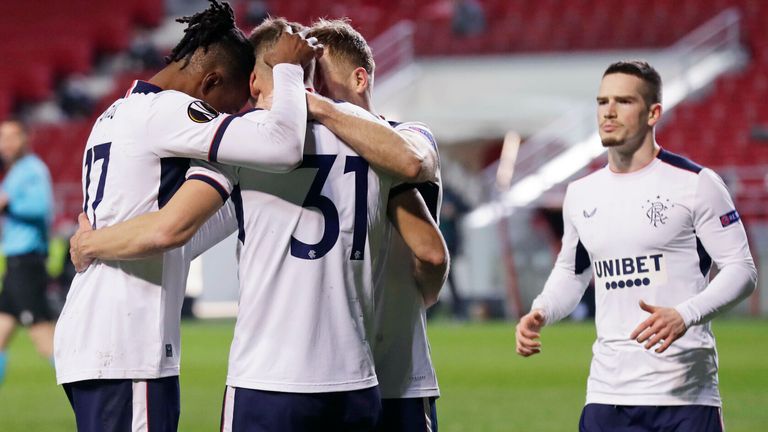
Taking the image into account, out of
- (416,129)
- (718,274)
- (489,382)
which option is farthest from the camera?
(489,382)

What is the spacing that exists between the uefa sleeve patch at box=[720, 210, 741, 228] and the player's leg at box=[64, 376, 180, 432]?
2171 millimetres

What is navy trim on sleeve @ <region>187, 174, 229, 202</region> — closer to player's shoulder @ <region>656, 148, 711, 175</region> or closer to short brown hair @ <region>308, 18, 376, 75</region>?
short brown hair @ <region>308, 18, 376, 75</region>

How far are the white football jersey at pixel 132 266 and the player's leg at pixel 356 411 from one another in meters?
0.60

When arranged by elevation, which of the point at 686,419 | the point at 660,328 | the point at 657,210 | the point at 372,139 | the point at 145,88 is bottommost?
the point at 686,419

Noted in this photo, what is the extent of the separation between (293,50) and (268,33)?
0.17m

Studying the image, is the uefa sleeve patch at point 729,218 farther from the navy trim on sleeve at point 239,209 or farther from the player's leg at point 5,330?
the player's leg at point 5,330

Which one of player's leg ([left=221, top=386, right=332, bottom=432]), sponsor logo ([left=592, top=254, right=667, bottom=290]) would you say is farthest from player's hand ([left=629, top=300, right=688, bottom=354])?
player's leg ([left=221, top=386, right=332, bottom=432])

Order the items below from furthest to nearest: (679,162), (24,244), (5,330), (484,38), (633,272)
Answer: (484,38) < (24,244) < (5,330) < (679,162) < (633,272)

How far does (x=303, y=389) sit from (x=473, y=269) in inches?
659

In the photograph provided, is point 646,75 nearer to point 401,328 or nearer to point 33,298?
point 401,328

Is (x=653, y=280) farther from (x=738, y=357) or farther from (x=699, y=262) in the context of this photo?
(x=738, y=357)

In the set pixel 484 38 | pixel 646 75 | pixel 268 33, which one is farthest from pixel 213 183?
pixel 484 38

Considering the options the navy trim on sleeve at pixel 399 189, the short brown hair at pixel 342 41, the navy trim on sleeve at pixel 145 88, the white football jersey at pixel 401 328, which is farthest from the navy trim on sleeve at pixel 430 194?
the navy trim on sleeve at pixel 145 88

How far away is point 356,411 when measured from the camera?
3.62 meters
